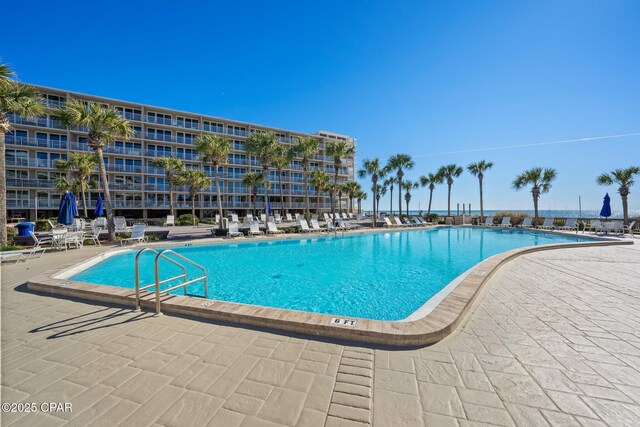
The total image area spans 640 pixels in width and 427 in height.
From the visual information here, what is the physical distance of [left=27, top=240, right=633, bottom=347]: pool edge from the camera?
283 cm

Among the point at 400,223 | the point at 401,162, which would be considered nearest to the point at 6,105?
the point at 400,223

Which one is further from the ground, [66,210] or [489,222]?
[66,210]

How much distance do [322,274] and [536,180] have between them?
972 inches

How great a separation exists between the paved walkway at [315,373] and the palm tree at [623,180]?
2125 centimetres

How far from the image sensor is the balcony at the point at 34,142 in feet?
79.9

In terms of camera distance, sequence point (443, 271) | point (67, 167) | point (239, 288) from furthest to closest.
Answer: point (67, 167) < point (443, 271) < point (239, 288)

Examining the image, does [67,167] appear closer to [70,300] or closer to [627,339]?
[70,300]

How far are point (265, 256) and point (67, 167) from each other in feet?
81.6

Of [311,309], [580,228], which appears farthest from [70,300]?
[580,228]

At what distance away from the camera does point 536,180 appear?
22547 millimetres

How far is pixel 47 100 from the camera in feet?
83.0

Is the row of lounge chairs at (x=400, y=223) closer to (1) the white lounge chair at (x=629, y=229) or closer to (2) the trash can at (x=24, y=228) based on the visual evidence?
(1) the white lounge chair at (x=629, y=229)

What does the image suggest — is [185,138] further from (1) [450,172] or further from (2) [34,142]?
(1) [450,172]

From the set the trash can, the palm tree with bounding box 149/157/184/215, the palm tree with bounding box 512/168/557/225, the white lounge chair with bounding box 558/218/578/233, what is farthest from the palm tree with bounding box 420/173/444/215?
the trash can
